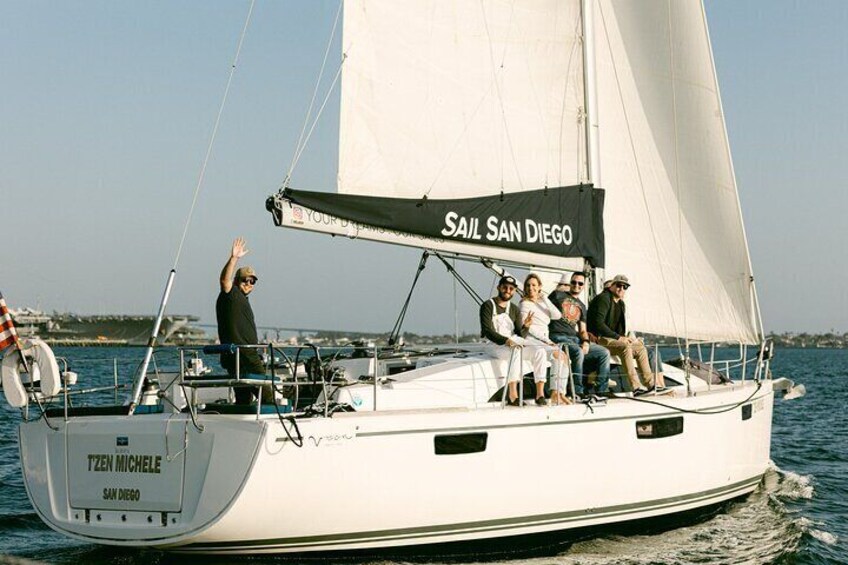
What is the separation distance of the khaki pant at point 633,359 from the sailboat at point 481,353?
11.9 inches

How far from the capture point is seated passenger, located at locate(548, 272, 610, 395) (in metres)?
11.3

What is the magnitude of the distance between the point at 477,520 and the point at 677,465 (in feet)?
9.64

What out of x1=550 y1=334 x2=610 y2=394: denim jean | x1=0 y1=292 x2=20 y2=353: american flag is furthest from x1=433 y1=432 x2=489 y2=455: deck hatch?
x1=0 y1=292 x2=20 y2=353: american flag

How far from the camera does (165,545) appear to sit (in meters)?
8.78

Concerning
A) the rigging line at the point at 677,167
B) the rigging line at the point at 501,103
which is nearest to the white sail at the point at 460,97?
the rigging line at the point at 501,103

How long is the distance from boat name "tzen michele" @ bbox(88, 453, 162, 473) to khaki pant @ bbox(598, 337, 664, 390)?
221 inches

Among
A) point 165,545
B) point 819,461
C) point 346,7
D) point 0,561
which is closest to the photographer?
point 0,561

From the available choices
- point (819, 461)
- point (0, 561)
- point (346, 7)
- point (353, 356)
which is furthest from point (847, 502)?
point (0, 561)

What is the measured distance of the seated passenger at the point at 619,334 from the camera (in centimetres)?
1192

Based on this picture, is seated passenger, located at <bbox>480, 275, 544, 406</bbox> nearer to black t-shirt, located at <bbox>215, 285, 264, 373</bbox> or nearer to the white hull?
the white hull

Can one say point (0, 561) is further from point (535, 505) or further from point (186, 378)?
point (535, 505)

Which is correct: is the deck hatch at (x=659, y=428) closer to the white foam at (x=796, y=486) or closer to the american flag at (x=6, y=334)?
the white foam at (x=796, y=486)

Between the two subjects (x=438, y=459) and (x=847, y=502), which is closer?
(x=438, y=459)

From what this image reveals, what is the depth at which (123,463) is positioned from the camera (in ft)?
29.3
